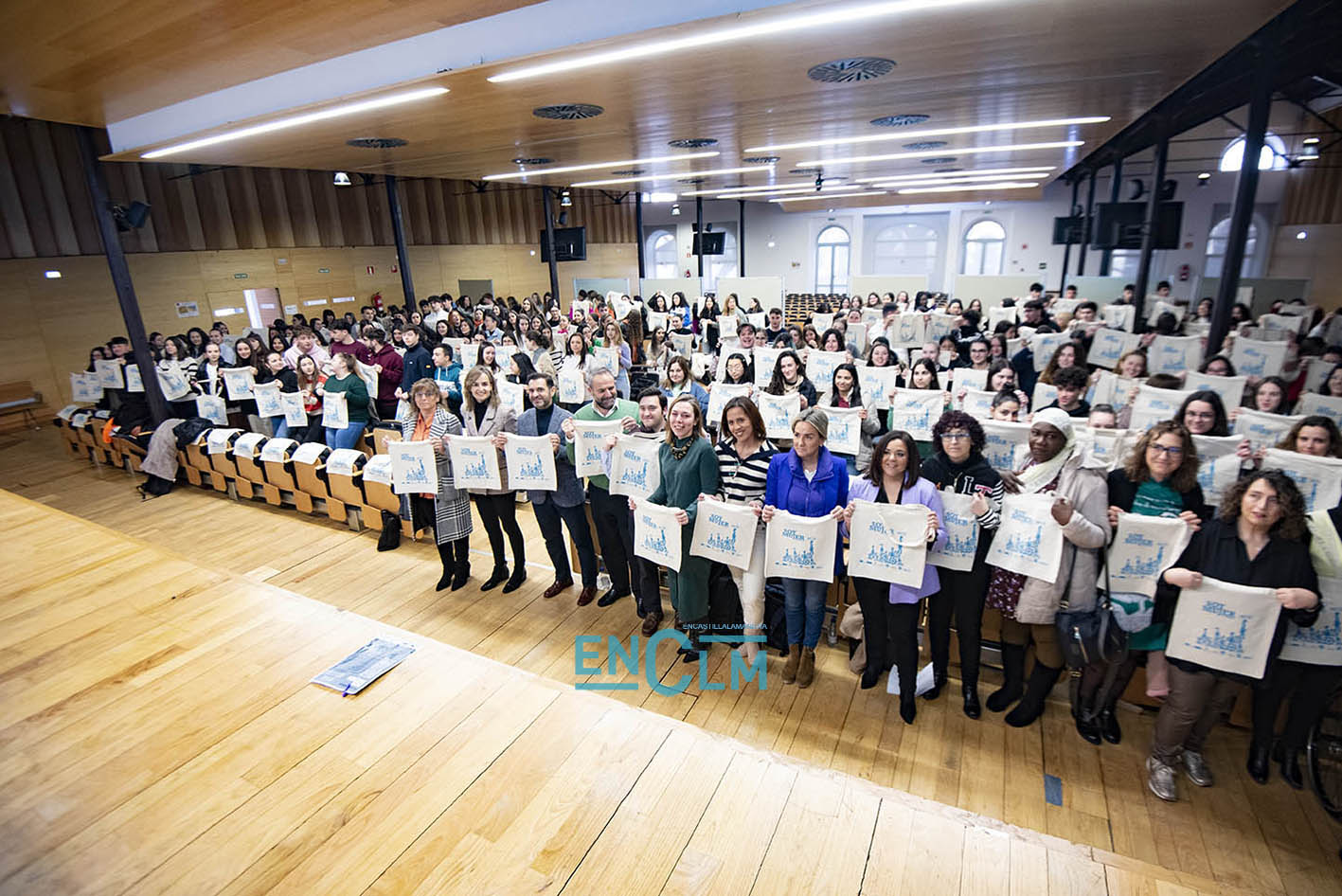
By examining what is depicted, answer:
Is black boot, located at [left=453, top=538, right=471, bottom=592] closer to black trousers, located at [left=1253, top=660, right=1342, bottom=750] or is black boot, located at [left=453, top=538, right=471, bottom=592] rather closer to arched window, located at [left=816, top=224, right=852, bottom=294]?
black trousers, located at [left=1253, top=660, right=1342, bottom=750]

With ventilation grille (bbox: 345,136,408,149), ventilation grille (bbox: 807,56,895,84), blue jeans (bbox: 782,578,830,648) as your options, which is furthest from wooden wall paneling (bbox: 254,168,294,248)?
blue jeans (bbox: 782,578,830,648)

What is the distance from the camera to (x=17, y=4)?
11.9 ft

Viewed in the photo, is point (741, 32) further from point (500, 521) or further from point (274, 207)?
point (274, 207)

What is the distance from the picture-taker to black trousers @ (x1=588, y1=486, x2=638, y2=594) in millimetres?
4523

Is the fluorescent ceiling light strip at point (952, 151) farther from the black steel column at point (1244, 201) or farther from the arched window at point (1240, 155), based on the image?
the arched window at point (1240, 155)

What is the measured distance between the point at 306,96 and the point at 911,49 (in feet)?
16.5

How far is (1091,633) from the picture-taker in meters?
3.20

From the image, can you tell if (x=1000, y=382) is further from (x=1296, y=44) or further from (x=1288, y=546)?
(x=1296, y=44)

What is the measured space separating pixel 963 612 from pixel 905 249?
75.8 ft

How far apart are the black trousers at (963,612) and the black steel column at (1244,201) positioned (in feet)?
17.9

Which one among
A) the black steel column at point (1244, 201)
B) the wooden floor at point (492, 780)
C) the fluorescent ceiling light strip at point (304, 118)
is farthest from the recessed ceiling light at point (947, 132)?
the wooden floor at point (492, 780)

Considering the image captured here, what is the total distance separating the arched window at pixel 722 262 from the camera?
88.9 ft

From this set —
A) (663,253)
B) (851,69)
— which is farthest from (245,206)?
(663,253)

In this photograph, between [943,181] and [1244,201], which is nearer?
[1244,201]
